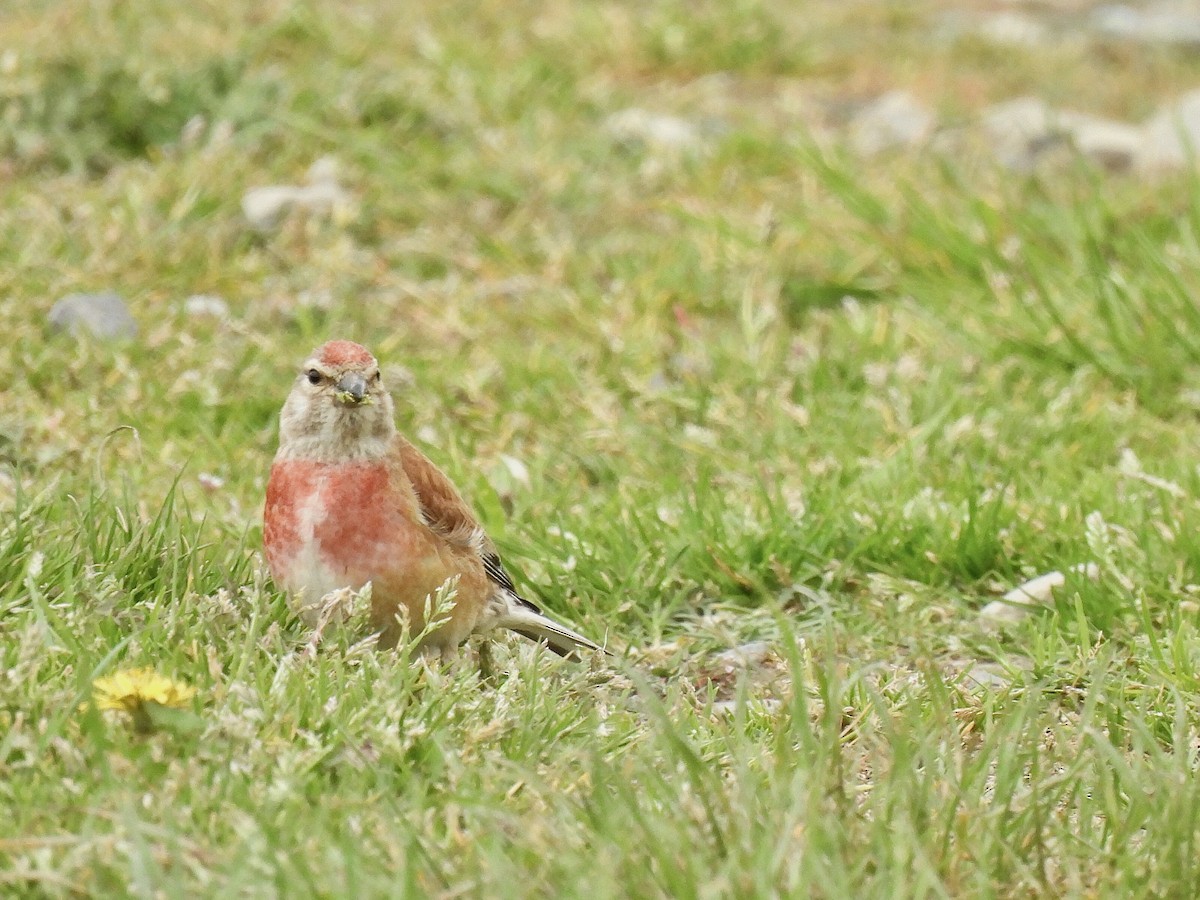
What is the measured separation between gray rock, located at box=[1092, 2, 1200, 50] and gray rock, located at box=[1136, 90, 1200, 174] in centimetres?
286

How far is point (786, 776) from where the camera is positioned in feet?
9.79

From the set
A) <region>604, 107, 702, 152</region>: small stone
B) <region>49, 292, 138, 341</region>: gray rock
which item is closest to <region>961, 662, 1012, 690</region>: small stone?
<region>49, 292, 138, 341</region>: gray rock

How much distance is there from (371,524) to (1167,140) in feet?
19.3

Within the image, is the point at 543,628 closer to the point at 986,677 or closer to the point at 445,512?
the point at 445,512

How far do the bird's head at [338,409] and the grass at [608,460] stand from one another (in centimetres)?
31

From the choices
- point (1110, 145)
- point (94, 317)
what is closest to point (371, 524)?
point (94, 317)

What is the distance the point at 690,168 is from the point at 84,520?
4.54 metres

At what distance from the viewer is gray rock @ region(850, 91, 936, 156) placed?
29.0 ft

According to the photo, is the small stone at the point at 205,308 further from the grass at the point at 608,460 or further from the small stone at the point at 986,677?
the small stone at the point at 986,677

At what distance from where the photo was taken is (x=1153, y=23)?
488 inches

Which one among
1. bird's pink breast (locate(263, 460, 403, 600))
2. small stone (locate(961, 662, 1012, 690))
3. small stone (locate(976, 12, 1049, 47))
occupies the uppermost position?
bird's pink breast (locate(263, 460, 403, 600))

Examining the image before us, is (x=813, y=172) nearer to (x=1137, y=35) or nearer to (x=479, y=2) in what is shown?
(x=479, y=2)

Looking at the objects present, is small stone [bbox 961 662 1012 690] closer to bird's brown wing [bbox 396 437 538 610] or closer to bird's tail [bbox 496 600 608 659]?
bird's tail [bbox 496 600 608 659]

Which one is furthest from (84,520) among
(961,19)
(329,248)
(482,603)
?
(961,19)
